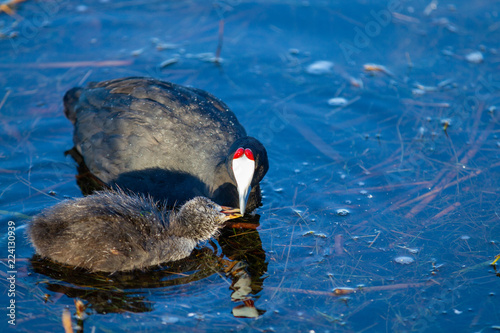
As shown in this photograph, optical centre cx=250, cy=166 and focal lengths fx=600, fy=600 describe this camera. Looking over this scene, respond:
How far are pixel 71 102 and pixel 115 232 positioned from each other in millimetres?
1802

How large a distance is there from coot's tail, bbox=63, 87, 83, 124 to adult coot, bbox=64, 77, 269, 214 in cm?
41

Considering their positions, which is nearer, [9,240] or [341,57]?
[9,240]

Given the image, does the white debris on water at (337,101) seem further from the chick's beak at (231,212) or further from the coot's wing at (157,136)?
the chick's beak at (231,212)

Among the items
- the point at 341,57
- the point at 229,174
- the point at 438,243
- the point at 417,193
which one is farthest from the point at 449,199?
the point at 341,57

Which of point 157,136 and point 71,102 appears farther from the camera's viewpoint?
point 71,102

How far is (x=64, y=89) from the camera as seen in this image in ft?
19.1

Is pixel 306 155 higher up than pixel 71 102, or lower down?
lower down

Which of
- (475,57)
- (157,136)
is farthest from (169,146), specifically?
(475,57)

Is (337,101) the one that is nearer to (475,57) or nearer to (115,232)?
(475,57)

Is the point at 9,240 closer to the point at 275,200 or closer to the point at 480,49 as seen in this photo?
the point at 275,200

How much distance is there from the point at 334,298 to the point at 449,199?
146 centimetres

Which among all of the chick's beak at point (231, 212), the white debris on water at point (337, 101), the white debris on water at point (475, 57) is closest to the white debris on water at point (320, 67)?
the white debris on water at point (337, 101)

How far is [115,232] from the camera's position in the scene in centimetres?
376

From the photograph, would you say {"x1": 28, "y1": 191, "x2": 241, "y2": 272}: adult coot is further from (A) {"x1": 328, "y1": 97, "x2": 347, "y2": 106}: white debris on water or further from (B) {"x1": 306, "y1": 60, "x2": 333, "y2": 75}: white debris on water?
(B) {"x1": 306, "y1": 60, "x2": 333, "y2": 75}: white debris on water
